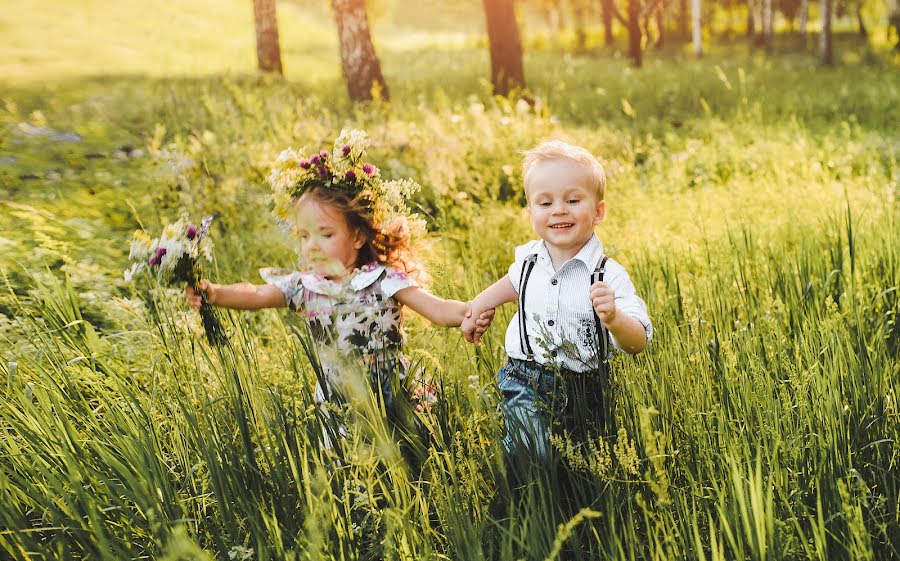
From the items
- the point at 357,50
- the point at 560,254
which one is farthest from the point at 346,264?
the point at 357,50

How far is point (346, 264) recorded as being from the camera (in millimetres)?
2865

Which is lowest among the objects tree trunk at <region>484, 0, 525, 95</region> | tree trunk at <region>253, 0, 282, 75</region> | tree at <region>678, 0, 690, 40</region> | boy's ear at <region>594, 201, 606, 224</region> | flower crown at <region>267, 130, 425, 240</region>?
boy's ear at <region>594, 201, 606, 224</region>

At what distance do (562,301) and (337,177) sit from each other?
3.16ft

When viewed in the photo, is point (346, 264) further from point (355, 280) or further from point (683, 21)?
point (683, 21)

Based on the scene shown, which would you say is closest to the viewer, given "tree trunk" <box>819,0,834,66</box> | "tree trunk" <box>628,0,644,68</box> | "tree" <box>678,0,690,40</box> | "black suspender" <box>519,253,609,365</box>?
"black suspender" <box>519,253,609,365</box>

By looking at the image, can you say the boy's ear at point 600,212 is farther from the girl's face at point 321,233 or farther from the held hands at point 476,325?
the girl's face at point 321,233

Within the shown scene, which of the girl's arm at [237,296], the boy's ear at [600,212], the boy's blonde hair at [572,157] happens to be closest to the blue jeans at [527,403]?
the boy's ear at [600,212]

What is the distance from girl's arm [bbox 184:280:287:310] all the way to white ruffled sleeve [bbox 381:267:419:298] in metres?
0.42

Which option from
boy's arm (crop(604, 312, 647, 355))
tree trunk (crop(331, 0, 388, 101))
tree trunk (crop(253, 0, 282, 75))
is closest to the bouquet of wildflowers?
boy's arm (crop(604, 312, 647, 355))

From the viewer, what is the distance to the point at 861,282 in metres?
3.24

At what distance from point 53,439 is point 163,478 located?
43 centimetres

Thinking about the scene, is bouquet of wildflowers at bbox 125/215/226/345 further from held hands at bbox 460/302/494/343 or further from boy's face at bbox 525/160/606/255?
boy's face at bbox 525/160/606/255

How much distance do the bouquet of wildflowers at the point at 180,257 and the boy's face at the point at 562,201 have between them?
108 cm

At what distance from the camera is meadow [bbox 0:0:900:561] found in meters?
1.90
